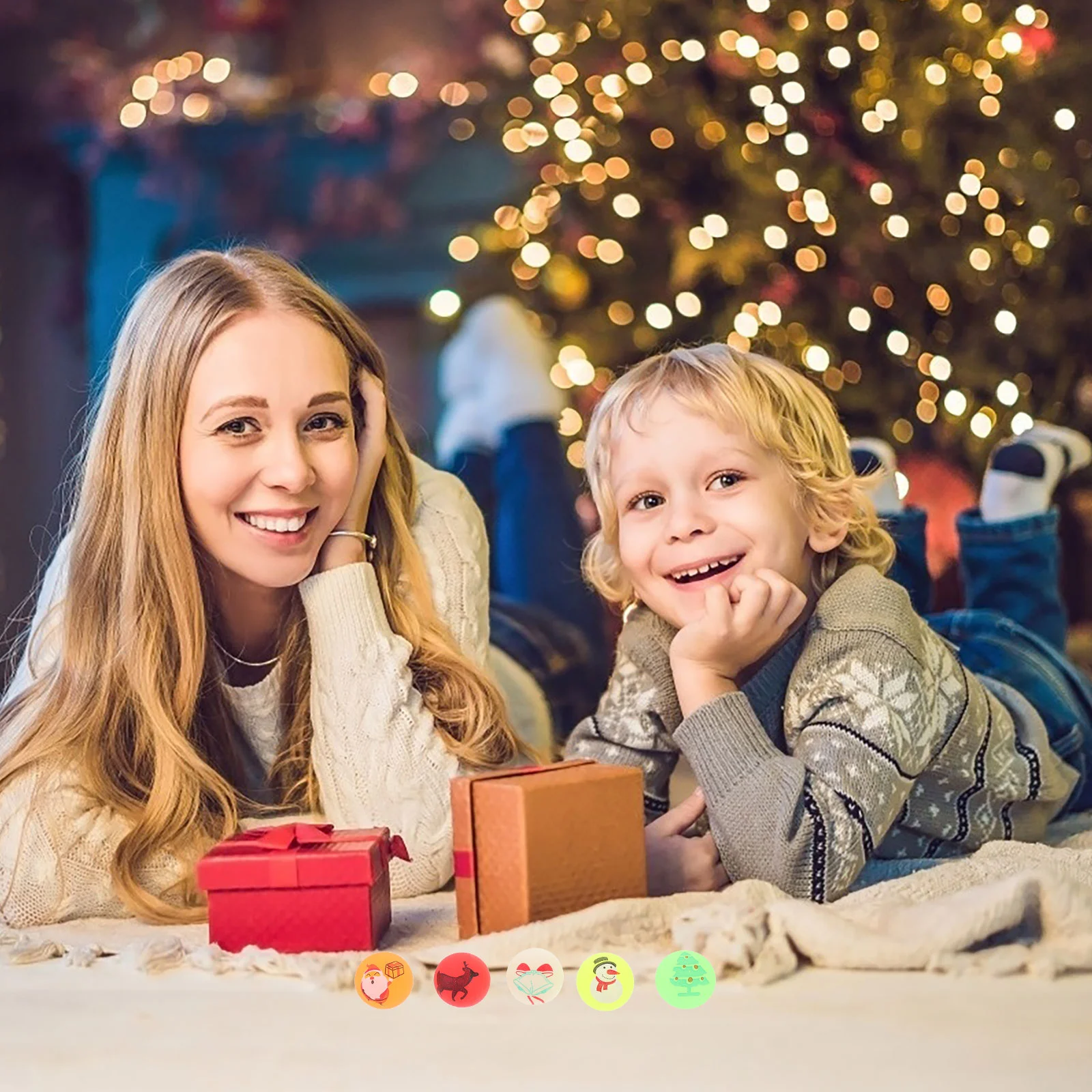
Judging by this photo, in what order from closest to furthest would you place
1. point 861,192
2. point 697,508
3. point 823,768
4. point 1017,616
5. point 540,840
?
point 540,840
point 823,768
point 697,508
point 1017,616
point 861,192

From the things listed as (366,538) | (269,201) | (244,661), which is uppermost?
(269,201)

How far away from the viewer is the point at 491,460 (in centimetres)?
243

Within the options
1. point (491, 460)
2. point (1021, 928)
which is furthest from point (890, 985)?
point (491, 460)

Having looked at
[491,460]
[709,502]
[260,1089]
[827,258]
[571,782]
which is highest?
[827,258]

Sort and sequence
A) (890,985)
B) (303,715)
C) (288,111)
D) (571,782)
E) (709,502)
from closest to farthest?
(890,985)
(571,782)
(709,502)
(303,715)
(288,111)

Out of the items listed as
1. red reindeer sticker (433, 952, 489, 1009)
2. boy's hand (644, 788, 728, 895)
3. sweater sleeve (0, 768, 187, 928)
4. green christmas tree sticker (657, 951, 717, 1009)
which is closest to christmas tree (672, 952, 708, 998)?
green christmas tree sticker (657, 951, 717, 1009)

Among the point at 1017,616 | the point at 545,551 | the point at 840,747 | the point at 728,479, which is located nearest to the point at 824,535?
the point at 728,479

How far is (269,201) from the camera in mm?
3781

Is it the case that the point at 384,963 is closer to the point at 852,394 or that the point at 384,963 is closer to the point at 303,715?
the point at 303,715

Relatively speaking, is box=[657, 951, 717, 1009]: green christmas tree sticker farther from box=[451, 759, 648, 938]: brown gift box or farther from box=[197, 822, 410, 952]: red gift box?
box=[197, 822, 410, 952]: red gift box

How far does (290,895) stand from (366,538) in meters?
0.43

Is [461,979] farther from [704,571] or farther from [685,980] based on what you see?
[704,571]

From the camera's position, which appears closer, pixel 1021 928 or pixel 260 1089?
pixel 260 1089

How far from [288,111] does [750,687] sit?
288 centimetres
